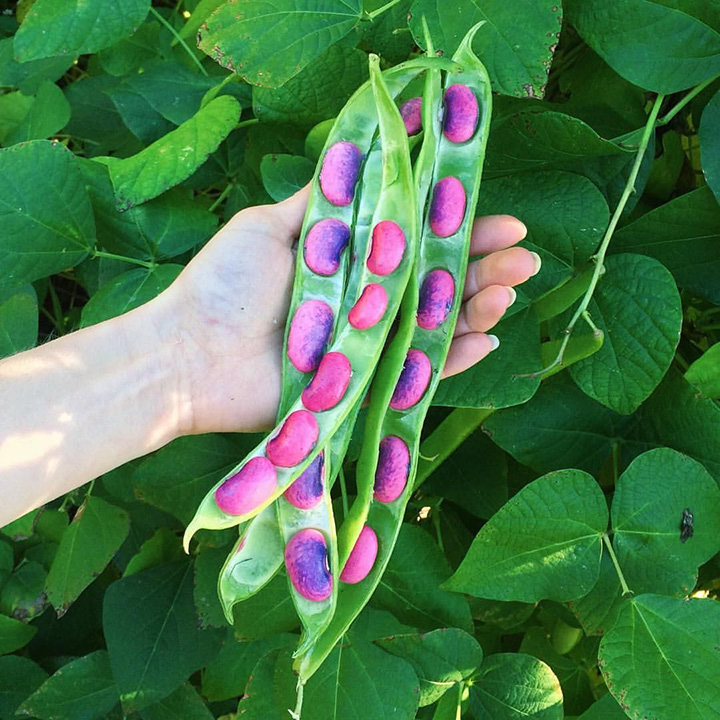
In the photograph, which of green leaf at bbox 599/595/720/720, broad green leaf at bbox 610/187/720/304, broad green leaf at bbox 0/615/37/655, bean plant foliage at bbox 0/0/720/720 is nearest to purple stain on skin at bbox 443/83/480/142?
bean plant foliage at bbox 0/0/720/720

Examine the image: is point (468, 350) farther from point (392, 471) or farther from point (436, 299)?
point (392, 471)

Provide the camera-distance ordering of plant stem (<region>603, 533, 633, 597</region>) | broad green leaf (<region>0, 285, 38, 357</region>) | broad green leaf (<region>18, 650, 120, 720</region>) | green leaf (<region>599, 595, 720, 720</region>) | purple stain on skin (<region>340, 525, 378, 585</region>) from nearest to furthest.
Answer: green leaf (<region>599, 595, 720, 720</region>), plant stem (<region>603, 533, 633, 597</region>), purple stain on skin (<region>340, 525, 378, 585</region>), broad green leaf (<region>0, 285, 38, 357</region>), broad green leaf (<region>18, 650, 120, 720</region>)

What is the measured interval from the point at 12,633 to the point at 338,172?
1686 mm

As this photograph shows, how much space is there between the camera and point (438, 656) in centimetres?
192

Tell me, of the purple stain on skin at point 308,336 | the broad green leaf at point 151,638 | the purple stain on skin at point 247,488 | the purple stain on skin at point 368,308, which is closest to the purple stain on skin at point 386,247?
the purple stain on skin at point 368,308

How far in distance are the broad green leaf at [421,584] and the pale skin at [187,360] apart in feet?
1.48

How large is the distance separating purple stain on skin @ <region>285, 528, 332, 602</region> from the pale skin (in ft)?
1.15

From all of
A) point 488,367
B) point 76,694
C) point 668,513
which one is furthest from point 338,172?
point 76,694

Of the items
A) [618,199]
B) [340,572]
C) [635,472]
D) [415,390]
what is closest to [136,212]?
[415,390]

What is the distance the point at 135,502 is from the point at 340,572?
37.8 inches

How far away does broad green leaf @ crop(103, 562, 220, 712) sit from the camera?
2.24 metres

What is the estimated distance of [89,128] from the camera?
2771 mm

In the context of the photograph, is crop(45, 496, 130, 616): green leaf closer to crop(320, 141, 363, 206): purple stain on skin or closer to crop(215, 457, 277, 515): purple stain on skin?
crop(215, 457, 277, 515): purple stain on skin

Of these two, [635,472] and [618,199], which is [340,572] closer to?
[635,472]
